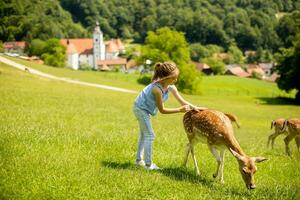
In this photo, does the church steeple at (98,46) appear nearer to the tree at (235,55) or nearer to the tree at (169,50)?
the tree at (235,55)

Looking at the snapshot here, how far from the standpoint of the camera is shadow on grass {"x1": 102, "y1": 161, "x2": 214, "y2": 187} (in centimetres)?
869

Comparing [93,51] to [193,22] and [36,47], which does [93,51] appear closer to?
[193,22]

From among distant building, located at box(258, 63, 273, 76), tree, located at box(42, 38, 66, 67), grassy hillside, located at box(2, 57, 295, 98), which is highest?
tree, located at box(42, 38, 66, 67)

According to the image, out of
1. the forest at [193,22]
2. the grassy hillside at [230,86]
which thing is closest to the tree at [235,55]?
the forest at [193,22]

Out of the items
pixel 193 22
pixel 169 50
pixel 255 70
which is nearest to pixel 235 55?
pixel 255 70

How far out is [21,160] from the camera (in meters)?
8.20

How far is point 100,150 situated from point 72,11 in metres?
189

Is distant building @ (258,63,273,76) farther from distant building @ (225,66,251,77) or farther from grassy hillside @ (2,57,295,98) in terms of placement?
grassy hillside @ (2,57,295,98)

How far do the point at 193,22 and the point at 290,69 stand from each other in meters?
111

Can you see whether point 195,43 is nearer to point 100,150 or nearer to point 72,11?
point 72,11

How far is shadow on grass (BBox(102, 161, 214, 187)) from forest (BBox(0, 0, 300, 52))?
390 ft

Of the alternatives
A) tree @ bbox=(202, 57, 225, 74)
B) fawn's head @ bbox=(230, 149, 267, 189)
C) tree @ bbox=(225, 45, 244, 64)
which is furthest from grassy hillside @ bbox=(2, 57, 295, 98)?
fawn's head @ bbox=(230, 149, 267, 189)

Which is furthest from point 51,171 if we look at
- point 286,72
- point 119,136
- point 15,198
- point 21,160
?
point 286,72

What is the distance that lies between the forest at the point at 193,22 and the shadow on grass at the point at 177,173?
119 meters
